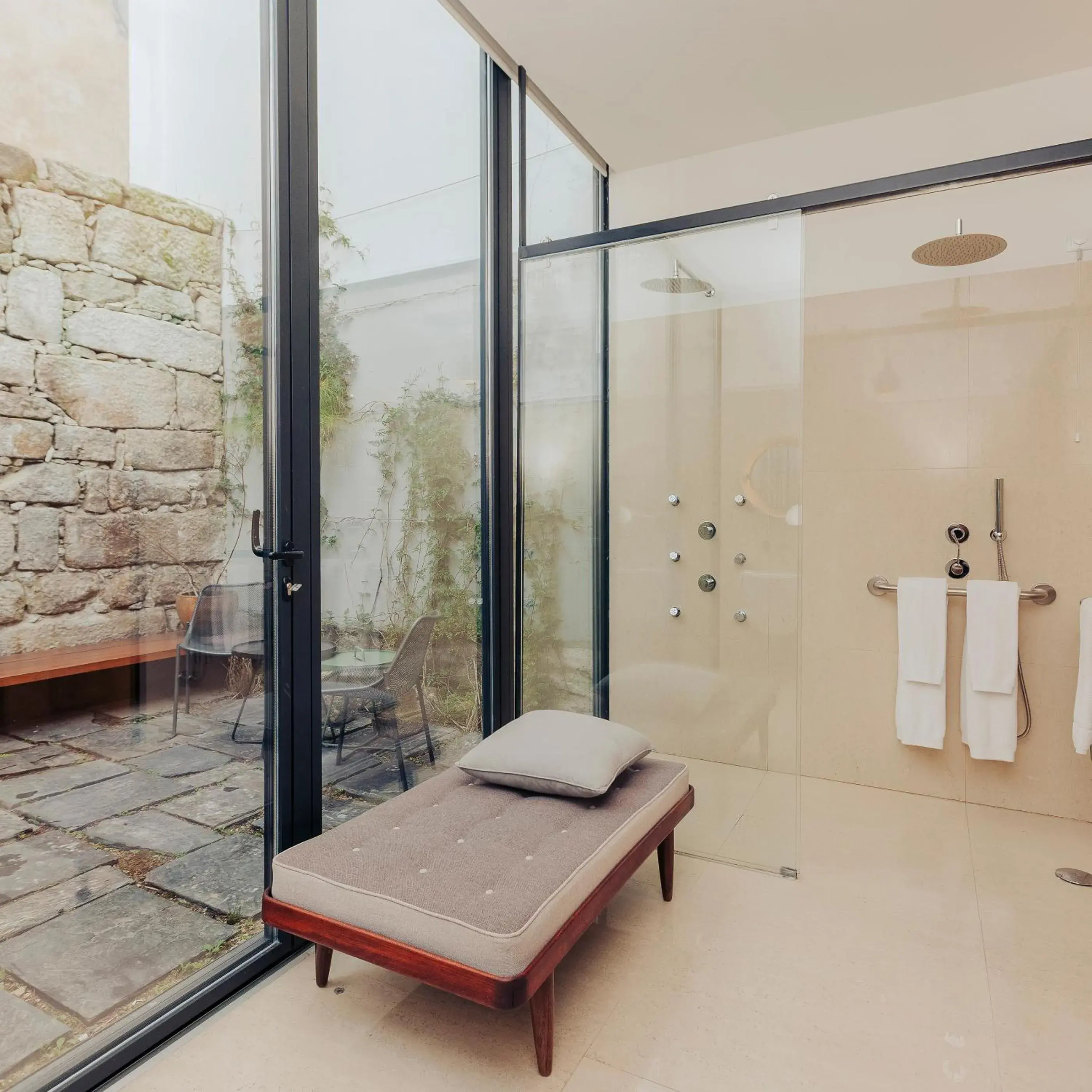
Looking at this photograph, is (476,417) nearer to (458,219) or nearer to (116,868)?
(458,219)

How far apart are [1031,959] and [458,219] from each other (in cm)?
287

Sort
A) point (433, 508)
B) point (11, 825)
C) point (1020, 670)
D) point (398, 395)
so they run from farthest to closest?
point (1020, 670) < point (433, 508) < point (398, 395) < point (11, 825)

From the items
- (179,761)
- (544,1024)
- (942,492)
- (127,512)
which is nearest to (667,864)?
(544,1024)

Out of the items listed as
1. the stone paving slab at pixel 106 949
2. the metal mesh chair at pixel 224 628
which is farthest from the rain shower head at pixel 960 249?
the stone paving slab at pixel 106 949

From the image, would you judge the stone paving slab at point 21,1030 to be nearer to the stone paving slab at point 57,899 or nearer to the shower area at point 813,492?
the stone paving slab at point 57,899

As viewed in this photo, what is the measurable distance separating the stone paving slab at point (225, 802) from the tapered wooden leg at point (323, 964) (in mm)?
378

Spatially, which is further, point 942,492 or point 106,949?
point 942,492

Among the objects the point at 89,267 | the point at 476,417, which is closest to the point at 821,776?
the point at 476,417

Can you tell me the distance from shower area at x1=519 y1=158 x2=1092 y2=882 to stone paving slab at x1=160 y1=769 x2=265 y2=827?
1.29m

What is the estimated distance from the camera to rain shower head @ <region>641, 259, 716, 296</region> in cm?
266

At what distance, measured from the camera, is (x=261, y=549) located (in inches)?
77.1

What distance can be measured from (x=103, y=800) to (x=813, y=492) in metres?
2.85

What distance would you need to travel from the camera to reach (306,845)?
182 cm

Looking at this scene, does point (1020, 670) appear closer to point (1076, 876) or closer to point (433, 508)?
point (1076, 876)
